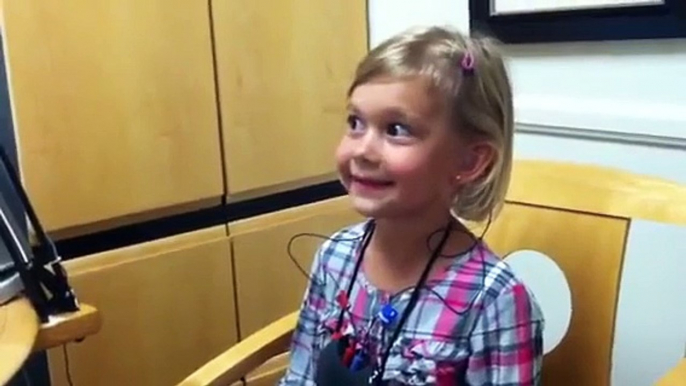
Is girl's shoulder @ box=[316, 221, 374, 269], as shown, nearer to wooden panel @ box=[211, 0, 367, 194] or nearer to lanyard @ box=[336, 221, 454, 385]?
lanyard @ box=[336, 221, 454, 385]

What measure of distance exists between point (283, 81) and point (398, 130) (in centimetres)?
74

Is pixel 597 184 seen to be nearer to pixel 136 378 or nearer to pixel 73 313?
pixel 73 313

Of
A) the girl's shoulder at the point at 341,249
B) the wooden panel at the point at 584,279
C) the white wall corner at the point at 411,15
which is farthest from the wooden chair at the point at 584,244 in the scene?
the white wall corner at the point at 411,15

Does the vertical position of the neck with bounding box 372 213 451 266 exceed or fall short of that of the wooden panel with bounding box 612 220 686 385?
it exceeds it

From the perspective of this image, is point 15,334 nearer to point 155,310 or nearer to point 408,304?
point 408,304

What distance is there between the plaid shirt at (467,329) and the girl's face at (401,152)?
11cm

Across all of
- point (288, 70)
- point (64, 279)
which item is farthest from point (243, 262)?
point (64, 279)

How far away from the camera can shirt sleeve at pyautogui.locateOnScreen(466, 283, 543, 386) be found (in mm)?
1141

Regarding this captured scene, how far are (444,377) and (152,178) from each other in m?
0.77

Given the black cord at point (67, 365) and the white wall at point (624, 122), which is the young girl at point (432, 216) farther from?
the black cord at point (67, 365)

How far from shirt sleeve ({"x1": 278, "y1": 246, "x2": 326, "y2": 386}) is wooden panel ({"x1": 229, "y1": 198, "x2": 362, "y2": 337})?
53 cm

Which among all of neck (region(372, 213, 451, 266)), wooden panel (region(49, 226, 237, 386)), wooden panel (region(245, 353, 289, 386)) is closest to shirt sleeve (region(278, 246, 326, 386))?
neck (region(372, 213, 451, 266))

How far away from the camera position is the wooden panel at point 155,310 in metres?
1.67

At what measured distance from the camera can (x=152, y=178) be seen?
1720 millimetres
